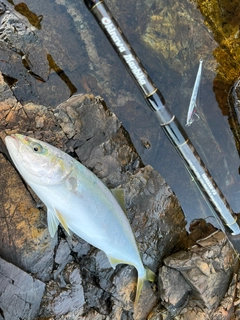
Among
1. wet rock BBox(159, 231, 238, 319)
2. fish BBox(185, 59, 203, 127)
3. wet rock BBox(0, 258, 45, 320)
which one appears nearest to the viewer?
wet rock BBox(0, 258, 45, 320)

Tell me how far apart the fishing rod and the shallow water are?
343 mm

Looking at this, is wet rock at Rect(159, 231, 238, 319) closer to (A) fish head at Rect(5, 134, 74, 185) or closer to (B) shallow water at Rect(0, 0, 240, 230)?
(B) shallow water at Rect(0, 0, 240, 230)

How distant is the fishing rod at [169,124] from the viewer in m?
3.90

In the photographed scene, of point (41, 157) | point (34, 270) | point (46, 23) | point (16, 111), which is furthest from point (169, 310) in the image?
point (46, 23)

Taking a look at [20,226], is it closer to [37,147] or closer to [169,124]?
[37,147]

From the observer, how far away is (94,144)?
13.0ft

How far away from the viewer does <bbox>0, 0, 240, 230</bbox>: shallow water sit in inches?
169

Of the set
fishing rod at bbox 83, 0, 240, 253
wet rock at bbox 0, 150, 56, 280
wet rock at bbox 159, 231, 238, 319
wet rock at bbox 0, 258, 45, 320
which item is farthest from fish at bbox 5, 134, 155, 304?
fishing rod at bbox 83, 0, 240, 253

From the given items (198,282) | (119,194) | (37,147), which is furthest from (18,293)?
(198,282)

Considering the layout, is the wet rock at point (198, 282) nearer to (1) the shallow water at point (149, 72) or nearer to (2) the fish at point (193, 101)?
(1) the shallow water at point (149, 72)

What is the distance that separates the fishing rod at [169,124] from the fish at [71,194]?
1265mm

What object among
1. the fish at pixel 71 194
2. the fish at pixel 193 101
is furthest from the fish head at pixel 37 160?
the fish at pixel 193 101

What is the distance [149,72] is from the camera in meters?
4.53

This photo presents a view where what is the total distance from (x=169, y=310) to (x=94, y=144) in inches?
90.1
